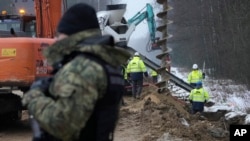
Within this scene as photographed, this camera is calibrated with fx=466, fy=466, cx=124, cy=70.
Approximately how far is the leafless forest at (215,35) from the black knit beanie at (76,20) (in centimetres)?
2271

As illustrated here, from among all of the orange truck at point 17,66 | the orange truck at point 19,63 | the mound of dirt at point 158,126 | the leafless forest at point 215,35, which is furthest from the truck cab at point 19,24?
the leafless forest at point 215,35

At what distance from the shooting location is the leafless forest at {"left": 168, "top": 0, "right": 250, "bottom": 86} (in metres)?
26.5

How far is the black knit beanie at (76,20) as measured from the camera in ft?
8.96

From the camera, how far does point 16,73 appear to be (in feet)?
28.7

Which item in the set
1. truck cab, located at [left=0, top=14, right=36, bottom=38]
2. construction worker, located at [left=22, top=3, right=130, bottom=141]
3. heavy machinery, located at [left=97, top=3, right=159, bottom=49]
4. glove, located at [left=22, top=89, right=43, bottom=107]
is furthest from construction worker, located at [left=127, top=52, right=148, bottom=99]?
glove, located at [left=22, top=89, right=43, bottom=107]

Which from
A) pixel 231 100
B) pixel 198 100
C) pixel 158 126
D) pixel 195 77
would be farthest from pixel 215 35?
pixel 158 126

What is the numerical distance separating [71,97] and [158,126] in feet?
26.7

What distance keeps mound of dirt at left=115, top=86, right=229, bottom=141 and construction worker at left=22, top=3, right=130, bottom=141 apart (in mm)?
6484

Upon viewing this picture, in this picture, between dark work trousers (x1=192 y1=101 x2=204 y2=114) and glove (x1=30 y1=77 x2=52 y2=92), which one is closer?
glove (x1=30 y1=77 x2=52 y2=92)

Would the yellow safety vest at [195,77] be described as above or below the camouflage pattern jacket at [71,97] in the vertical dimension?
below

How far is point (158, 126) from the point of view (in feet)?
34.5

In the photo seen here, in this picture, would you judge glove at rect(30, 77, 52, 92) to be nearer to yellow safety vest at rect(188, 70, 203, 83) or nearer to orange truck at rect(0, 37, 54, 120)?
orange truck at rect(0, 37, 54, 120)

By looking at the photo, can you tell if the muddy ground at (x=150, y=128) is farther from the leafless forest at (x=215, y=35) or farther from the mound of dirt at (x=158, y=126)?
the leafless forest at (x=215, y=35)

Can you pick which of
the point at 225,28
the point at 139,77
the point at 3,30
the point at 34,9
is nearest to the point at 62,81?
the point at 3,30
